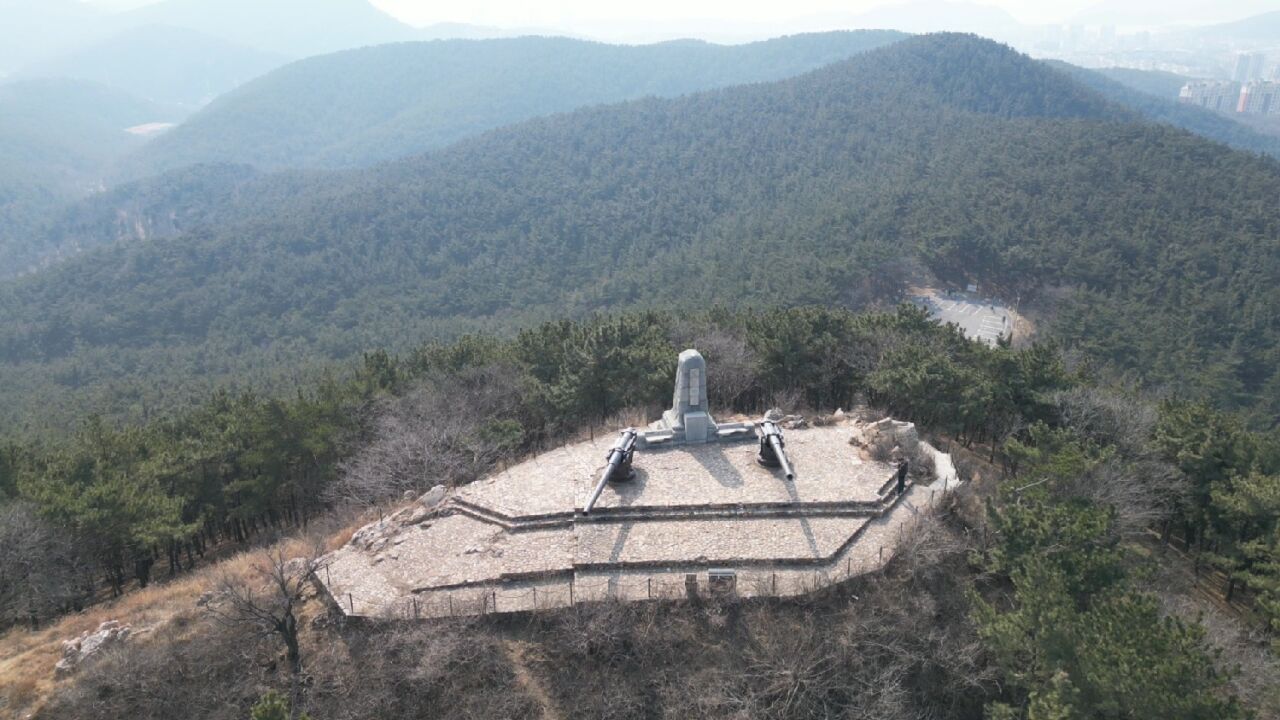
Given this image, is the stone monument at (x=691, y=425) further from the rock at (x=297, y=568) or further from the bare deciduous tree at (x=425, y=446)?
the rock at (x=297, y=568)

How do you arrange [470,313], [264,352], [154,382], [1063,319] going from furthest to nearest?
[470,313] → [264,352] → [154,382] → [1063,319]

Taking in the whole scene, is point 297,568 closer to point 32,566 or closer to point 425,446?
point 425,446

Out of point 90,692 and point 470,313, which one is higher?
point 90,692

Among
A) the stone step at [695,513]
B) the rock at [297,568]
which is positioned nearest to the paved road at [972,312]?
the stone step at [695,513]

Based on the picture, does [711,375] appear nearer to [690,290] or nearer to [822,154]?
[690,290]

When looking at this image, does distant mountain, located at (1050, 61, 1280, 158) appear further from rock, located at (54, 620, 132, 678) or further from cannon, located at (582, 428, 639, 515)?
rock, located at (54, 620, 132, 678)

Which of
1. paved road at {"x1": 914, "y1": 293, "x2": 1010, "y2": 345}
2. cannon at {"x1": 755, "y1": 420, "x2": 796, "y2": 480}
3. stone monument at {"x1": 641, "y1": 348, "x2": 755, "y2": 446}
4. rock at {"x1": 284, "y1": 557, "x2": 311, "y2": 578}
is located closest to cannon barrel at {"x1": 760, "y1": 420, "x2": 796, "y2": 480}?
cannon at {"x1": 755, "y1": 420, "x2": 796, "y2": 480}

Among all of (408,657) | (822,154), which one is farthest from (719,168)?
(408,657)
